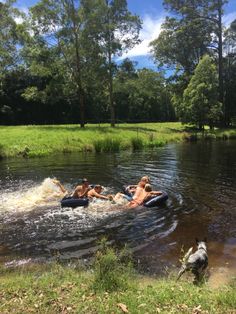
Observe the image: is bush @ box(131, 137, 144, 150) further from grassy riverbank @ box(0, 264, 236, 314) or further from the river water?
grassy riverbank @ box(0, 264, 236, 314)

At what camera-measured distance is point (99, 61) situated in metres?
47.2

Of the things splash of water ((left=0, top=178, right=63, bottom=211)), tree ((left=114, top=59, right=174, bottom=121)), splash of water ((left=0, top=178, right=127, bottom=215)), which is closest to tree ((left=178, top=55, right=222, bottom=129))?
tree ((left=114, top=59, right=174, bottom=121))

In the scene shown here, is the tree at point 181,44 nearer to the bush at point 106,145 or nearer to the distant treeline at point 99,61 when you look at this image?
the distant treeline at point 99,61

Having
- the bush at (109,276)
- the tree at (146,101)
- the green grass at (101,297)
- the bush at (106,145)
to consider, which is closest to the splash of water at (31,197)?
the green grass at (101,297)

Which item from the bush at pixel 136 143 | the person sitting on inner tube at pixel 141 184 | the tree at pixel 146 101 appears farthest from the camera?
the tree at pixel 146 101

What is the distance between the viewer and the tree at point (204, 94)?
5353cm

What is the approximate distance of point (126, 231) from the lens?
1280 centimetres

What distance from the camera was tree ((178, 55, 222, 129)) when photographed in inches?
2108

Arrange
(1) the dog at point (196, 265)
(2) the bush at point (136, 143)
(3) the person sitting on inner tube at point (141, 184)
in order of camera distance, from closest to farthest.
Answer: (1) the dog at point (196, 265) → (3) the person sitting on inner tube at point (141, 184) → (2) the bush at point (136, 143)

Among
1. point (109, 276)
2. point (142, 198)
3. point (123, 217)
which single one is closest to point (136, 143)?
point (142, 198)

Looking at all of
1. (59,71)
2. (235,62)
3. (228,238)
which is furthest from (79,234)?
(235,62)

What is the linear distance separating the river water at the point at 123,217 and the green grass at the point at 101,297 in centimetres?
219

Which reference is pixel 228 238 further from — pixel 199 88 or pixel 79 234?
pixel 199 88

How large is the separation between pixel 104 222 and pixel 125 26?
39.4m
